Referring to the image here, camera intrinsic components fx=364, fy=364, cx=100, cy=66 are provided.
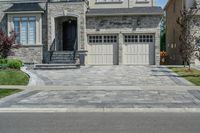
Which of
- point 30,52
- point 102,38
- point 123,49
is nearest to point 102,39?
point 102,38

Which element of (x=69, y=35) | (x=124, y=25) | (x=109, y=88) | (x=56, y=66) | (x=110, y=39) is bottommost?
(x=109, y=88)

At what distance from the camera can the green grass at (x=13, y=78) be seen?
18531 millimetres

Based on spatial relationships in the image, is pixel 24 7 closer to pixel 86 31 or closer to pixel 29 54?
pixel 29 54

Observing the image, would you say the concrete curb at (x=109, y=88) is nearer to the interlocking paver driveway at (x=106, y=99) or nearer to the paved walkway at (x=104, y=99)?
the paved walkway at (x=104, y=99)

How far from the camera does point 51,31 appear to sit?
28.4 m

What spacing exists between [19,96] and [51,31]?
48.7 ft

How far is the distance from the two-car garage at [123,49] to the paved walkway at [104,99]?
13.4m

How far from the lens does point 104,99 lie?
13227 mm

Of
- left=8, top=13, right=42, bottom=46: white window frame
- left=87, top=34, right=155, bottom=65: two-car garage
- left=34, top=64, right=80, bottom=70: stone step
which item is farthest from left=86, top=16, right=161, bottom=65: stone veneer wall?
left=34, top=64, right=80, bottom=70: stone step

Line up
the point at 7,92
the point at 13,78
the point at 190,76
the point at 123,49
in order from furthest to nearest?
the point at 123,49, the point at 190,76, the point at 13,78, the point at 7,92

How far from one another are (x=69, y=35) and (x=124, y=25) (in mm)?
4718

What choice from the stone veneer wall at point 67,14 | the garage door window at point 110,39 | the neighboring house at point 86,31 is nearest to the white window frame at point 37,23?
the neighboring house at point 86,31

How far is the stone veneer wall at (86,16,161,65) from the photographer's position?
1115 inches

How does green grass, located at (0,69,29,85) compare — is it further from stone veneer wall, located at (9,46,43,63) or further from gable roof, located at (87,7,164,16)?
gable roof, located at (87,7,164,16)
